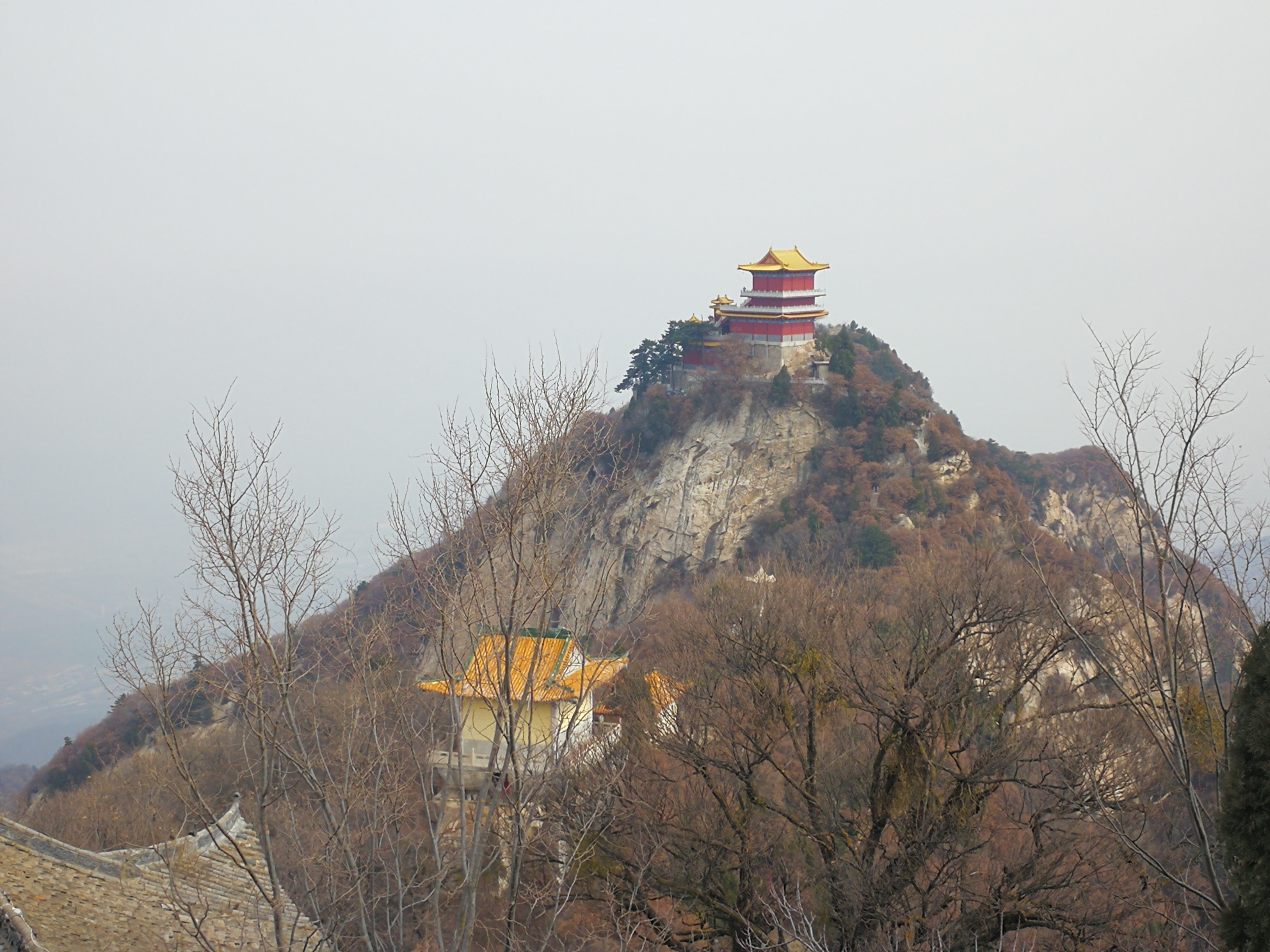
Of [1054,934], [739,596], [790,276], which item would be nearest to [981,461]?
[790,276]

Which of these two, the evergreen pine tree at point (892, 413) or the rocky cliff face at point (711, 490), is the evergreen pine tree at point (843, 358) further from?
the evergreen pine tree at point (892, 413)

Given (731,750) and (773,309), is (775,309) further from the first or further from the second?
(731,750)

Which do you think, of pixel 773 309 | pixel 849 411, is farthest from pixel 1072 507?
pixel 773 309

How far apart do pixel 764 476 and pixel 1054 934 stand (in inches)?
1174

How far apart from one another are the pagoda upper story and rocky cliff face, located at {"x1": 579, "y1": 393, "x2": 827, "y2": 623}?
10.4ft

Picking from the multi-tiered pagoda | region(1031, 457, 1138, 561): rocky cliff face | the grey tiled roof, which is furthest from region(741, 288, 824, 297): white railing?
the grey tiled roof

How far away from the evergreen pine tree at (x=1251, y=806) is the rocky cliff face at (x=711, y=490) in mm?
33504

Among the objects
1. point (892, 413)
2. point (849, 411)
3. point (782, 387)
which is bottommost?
point (892, 413)

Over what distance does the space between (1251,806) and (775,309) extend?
38245 millimetres

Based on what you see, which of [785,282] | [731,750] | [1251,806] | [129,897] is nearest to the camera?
[1251,806]

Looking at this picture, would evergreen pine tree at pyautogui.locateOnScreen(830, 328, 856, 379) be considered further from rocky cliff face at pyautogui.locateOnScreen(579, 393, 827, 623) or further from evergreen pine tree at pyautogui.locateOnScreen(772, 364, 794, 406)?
rocky cliff face at pyautogui.locateOnScreen(579, 393, 827, 623)

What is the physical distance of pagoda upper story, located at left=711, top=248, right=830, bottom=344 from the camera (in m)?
42.0

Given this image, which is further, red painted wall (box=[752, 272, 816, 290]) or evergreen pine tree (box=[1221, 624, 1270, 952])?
red painted wall (box=[752, 272, 816, 290])

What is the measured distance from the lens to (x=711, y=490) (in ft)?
133
